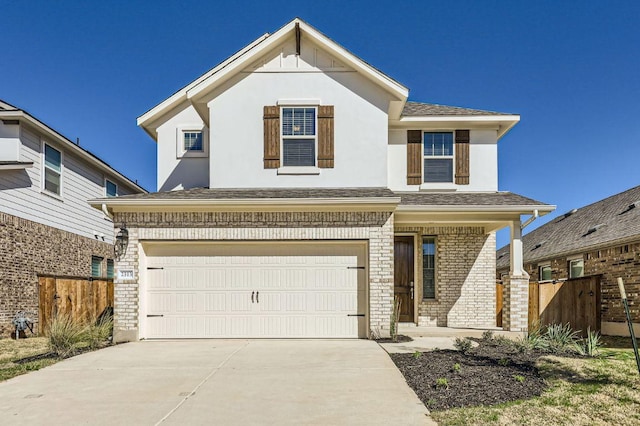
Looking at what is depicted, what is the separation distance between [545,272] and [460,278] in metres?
6.82

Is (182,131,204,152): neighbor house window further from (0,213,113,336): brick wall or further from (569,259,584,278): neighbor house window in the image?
(569,259,584,278): neighbor house window

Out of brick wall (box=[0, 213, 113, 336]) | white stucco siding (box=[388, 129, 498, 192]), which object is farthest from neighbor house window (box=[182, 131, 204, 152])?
white stucco siding (box=[388, 129, 498, 192])

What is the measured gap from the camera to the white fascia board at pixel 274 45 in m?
11.1

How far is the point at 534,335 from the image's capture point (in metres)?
9.44

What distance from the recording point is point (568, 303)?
12.2m

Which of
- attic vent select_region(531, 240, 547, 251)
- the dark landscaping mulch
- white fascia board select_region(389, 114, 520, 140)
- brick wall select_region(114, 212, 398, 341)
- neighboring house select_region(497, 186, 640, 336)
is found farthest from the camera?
attic vent select_region(531, 240, 547, 251)

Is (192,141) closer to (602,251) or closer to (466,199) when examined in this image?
(466,199)

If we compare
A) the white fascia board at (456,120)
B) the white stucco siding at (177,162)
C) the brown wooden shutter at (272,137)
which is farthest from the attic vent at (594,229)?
the white stucco siding at (177,162)

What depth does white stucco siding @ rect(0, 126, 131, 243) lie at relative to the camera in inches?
491

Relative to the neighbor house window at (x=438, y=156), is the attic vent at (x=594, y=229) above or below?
below

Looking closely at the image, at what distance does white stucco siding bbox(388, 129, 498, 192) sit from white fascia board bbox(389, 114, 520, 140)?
0.25 meters

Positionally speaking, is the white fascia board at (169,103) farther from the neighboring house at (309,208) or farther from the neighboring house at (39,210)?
the neighboring house at (39,210)

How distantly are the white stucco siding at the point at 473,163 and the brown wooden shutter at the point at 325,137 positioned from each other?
2332mm

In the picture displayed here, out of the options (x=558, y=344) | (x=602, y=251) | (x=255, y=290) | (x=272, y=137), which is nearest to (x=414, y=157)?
(x=272, y=137)
